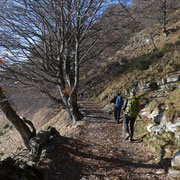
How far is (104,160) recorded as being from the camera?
4270 mm

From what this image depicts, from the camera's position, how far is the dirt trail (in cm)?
359

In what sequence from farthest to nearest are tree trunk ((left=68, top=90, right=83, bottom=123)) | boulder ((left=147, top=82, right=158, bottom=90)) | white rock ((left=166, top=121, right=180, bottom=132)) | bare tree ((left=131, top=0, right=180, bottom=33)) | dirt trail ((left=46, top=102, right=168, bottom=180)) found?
1. boulder ((left=147, top=82, right=158, bottom=90))
2. tree trunk ((left=68, top=90, right=83, bottom=123))
3. bare tree ((left=131, top=0, right=180, bottom=33))
4. white rock ((left=166, top=121, right=180, bottom=132))
5. dirt trail ((left=46, top=102, right=168, bottom=180))

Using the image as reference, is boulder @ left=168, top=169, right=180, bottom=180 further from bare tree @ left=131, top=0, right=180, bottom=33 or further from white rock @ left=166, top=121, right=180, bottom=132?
bare tree @ left=131, top=0, right=180, bottom=33

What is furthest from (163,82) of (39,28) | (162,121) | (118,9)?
(39,28)

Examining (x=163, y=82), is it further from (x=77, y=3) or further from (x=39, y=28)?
(x=39, y=28)

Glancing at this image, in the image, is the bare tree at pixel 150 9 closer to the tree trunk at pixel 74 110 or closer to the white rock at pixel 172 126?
the white rock at pixel 172 126

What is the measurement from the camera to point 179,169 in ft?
10.4

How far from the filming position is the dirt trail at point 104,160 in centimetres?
359

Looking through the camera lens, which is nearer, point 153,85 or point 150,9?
point 153,85

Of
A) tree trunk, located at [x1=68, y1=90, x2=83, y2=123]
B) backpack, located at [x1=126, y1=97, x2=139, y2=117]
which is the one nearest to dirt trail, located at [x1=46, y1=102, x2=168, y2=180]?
backpack, located at [x1=126, y1=97, x2=139, y2=117]

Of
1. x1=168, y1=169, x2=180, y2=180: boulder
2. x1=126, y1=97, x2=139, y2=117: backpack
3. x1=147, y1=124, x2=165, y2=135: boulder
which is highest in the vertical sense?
x1=126, y1=97, x2=139, y2=117: backpack

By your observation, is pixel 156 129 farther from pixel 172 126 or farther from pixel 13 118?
pixel 13 118

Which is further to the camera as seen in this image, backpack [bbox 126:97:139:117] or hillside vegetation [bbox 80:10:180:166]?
backpack [bbox 126:97:139:117]

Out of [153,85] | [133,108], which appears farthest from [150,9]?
[133,108]
